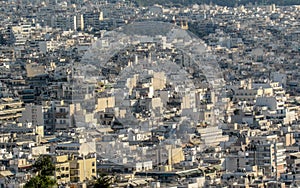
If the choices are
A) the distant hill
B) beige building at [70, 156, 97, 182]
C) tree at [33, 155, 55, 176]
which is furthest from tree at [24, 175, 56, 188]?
the distant hill

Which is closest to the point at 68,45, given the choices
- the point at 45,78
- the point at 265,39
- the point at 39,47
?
the point at 39,47

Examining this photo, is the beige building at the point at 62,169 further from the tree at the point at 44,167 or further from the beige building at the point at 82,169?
the tree at the point at 44,167

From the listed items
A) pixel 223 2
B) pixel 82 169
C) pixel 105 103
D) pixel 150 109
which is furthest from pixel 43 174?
pixel 223 2

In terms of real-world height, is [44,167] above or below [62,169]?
above

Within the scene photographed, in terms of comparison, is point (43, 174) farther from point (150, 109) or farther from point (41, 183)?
point (150, 109)

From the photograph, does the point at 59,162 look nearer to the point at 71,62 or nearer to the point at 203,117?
the point at 203,117
